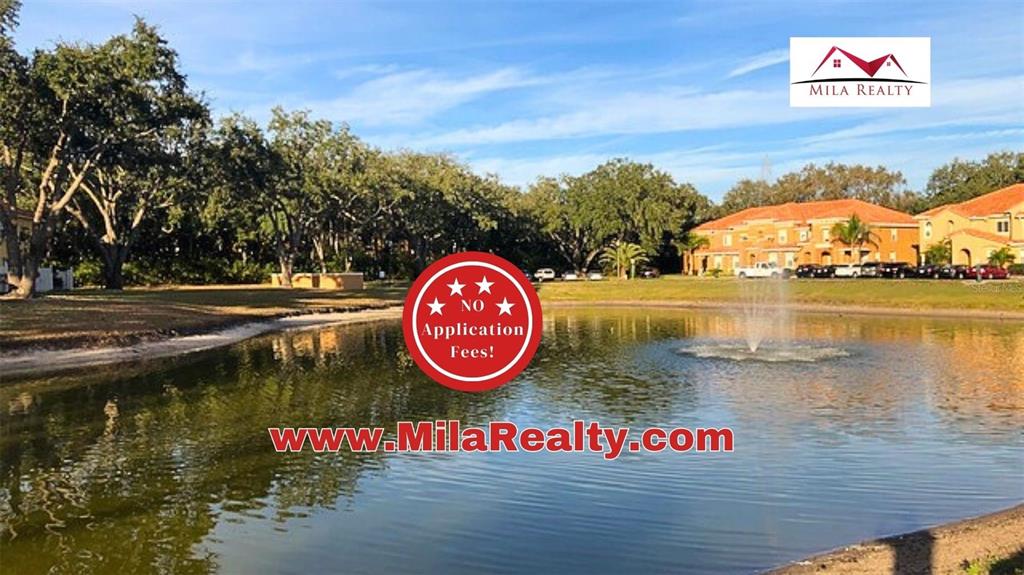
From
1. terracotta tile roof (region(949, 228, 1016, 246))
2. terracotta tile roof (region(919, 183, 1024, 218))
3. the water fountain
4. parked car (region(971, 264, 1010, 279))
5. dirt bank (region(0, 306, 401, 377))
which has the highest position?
terracotta tile roof (region(919, 183, 1024, 218))

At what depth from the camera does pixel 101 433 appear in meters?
14.4

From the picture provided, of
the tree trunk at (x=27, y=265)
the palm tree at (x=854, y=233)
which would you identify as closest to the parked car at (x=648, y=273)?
the palm tree at (x=854, y=233)

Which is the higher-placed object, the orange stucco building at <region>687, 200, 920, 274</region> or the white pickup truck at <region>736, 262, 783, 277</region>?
the orange stucco building at <region>687, 200, 920, 274</region>

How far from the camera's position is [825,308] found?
47812mm

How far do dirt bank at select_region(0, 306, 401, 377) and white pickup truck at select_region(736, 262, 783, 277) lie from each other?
53715mm

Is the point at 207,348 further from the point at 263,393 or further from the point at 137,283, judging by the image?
the point at 137,283

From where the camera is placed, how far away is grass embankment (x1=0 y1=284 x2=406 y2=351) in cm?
2572

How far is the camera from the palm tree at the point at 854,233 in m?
84.7

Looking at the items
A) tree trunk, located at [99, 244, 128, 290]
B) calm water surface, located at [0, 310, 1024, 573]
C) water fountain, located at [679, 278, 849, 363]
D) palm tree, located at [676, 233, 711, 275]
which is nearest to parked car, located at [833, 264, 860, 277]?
palm tree, located at [676, 233, 711, 275]

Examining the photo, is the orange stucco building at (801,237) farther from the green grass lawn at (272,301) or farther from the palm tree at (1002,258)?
the green grass lawn at (272,301)

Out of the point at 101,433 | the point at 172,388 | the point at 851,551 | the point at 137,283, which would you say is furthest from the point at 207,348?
the point at 137,283

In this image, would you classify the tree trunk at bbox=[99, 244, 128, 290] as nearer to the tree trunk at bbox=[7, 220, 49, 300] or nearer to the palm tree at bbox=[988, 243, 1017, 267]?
the tree trunk at bbox=[7, 220, 49, 300]

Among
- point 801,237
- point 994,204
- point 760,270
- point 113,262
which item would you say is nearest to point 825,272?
point 760,270

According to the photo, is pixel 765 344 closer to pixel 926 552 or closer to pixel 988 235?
pixel 926 552
